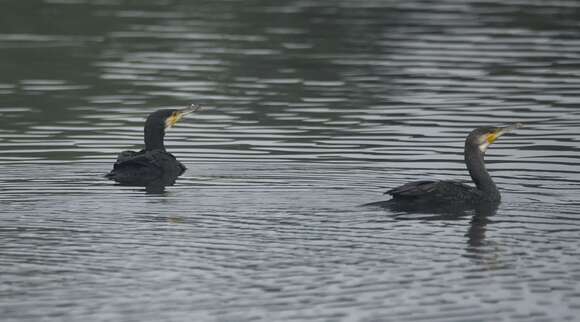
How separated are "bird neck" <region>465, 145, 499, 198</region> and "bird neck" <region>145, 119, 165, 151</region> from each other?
186 inches

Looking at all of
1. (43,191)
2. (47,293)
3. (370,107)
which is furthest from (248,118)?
(47,293)

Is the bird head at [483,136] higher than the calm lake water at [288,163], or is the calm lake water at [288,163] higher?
the bird head at [483,136]

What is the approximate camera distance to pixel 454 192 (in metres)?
16.8

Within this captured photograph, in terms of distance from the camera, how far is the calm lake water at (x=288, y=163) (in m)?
12.5

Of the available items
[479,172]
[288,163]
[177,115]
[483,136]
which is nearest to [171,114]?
[177,115]

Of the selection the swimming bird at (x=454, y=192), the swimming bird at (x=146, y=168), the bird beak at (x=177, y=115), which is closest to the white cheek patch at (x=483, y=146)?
the swimming bird at (x=454, y=192)

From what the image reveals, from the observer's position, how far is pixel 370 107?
25219 millimetres

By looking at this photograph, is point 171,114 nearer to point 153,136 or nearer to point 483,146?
point 153,136

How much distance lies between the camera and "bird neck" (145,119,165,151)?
2050 cm

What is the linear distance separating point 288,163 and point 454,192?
334cm

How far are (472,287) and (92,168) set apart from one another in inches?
316

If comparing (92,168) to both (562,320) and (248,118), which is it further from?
(562,320)

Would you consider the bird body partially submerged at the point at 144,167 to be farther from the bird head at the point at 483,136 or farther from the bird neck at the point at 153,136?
the bird head at the point at 483,136

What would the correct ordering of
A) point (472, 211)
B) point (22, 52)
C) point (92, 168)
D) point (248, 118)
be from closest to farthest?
point (472, 211) → point (92, 168) → point (248, 118) → point (22, 52)
